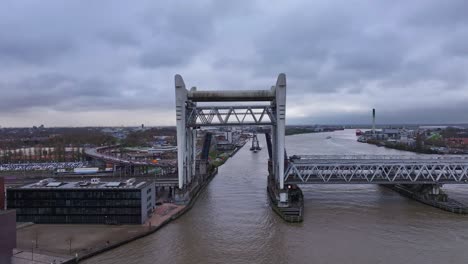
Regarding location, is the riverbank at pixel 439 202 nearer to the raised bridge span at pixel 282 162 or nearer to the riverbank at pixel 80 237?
the raised bridge span at pixel 282 162

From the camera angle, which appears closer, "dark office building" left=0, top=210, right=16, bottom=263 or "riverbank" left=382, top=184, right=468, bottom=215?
"dark office building" left=0, top=210, right=16, bottom=263

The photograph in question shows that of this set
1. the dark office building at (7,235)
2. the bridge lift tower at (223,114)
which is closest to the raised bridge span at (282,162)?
the bridge lift tower at (223,114)

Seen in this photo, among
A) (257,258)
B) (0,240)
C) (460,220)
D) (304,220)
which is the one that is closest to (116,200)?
(0,240)

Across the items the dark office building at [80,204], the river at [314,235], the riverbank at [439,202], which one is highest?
the dark office building at [80,204]

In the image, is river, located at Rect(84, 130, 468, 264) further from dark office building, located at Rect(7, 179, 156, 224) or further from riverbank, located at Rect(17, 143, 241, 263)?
dark office building, located at Rect(7, 179, 156, 224)

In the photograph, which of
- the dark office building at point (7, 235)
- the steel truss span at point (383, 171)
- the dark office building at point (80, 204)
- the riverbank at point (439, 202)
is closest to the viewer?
the dark office building at point (7, 235)

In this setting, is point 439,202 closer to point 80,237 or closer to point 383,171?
point 383,171

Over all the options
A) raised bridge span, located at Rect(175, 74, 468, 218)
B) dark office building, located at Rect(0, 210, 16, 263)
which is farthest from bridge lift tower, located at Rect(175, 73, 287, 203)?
dark office building, located at Rect(0, 210, 16, 263)
